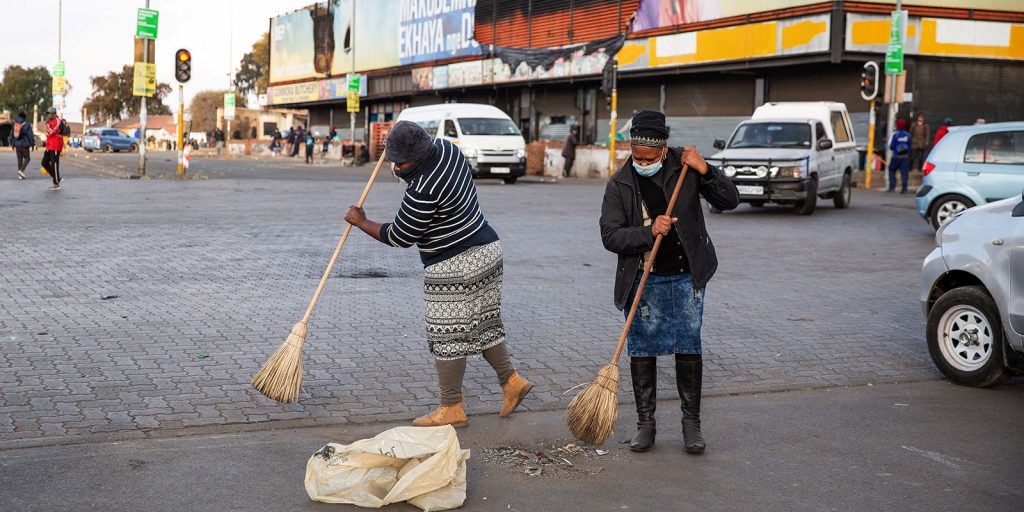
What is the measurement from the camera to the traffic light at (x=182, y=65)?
100 feet

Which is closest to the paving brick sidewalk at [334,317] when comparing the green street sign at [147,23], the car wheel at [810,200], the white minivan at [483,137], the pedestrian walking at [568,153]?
the car wheel at [810,200]

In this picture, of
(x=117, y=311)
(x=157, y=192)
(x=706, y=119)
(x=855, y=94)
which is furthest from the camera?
(x=706, y=119)

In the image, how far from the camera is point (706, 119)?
120ft

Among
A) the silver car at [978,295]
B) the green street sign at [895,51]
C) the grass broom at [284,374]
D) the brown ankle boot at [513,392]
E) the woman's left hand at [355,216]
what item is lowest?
the brown ankle boot at [513,392]

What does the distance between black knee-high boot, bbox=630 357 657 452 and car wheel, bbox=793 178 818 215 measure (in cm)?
1501

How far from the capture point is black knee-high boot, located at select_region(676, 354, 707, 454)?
17.6 feet

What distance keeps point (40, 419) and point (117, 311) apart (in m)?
3.29

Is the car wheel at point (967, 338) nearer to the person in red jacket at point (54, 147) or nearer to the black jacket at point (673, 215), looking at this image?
the black jacket at point (673, 215)

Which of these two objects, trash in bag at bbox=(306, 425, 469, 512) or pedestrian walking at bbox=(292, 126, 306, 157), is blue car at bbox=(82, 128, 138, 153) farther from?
trash in bag at bbox=(306, 425, 469, 512)

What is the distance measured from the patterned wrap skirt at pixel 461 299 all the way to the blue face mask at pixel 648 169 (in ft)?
2.98

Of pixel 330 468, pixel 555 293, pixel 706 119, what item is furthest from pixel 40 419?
pixel 706 119

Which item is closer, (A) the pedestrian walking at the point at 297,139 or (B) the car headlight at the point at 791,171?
(B) the car headlight at the point at 791,171

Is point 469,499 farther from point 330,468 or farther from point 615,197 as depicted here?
point 615,197

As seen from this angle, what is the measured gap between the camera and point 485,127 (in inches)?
1260
